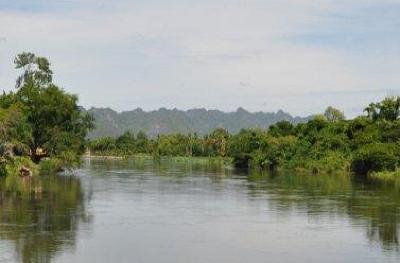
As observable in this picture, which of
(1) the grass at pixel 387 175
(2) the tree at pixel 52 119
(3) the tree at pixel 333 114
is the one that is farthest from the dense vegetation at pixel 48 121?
(3) the tree at pixel 333 114

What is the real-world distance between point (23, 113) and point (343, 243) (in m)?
41.9

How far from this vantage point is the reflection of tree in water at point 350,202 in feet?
98.5

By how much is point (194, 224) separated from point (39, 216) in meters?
6.49

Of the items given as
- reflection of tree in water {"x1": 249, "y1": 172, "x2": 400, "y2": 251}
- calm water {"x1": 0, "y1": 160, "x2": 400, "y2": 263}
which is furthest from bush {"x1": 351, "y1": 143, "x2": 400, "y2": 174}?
calm water {"x1": 0, "y1": 160, "x2": 400, "y2": 263}

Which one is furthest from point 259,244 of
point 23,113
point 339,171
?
point 339,171

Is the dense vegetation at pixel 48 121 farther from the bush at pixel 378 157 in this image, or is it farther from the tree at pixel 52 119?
the bush at pixel 378 157

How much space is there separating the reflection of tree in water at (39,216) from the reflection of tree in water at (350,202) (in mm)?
10510

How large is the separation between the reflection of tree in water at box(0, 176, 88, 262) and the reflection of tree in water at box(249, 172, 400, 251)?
10.5 m

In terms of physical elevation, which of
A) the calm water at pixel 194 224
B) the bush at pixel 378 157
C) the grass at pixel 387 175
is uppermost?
the bush at pixel 378 157

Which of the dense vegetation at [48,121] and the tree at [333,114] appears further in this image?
Result: the tree at [333,114]

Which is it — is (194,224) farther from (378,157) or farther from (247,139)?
(247,139)

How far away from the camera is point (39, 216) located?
31.1 meters

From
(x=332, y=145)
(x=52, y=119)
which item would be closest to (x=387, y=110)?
(x=332, y=145)

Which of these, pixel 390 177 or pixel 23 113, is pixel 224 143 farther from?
pixel 23 113
